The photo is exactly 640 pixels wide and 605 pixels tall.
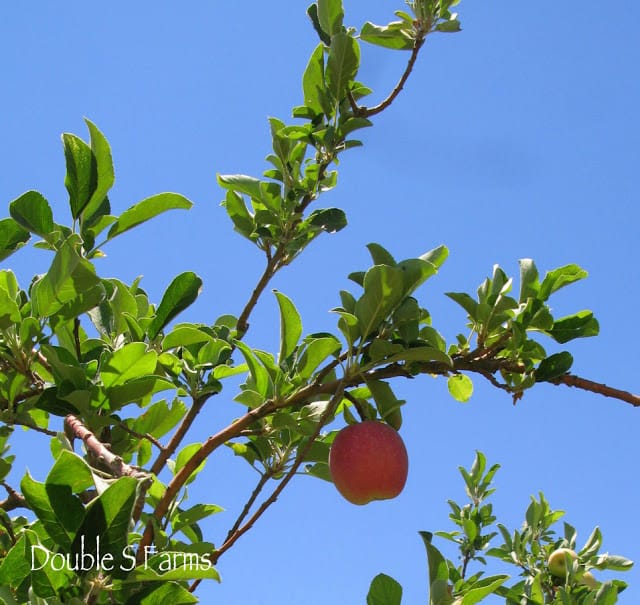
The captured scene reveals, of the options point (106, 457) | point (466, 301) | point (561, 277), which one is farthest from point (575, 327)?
point (106, 457)

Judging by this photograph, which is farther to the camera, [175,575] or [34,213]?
[34,213]

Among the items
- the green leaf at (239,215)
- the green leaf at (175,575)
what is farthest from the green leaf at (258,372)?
the green leaf at (239,215)

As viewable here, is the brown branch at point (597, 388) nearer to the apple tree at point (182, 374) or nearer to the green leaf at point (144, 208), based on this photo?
the apple tree at point (182, 374)

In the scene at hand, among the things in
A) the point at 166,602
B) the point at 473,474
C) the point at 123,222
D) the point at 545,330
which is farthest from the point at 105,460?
the point at 473,474

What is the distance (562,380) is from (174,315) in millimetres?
912

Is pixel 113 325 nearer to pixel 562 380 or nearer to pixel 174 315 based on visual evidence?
pixel 174 315

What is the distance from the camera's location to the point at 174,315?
Result: 2.04 meters

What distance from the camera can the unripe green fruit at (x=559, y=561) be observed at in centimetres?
374

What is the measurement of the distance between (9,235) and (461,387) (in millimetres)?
1148

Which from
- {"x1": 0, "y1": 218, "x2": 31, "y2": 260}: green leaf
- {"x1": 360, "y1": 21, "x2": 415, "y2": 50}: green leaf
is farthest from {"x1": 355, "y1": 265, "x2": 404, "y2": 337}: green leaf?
{"x1": 360, "y1": 21, "x2": 415, "y2": 50}: green leaf

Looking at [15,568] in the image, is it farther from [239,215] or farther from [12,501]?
[239,215]

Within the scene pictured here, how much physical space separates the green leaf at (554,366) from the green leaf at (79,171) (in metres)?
1.07

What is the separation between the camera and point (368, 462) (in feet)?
5.93

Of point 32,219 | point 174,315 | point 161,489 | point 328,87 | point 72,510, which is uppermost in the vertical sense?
point 328,87
